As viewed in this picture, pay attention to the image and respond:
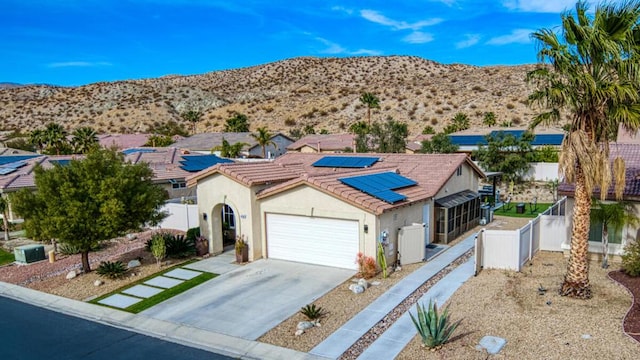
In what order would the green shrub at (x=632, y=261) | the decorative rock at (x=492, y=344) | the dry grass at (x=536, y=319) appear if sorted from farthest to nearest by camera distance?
the green shrub at (x=632, y=261) < the decorative rock at (x=492, y=344) < the dry grass at (x=536, y=319)

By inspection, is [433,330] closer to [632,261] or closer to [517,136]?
[632,261]

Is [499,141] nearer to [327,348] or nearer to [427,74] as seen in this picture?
[327,348]

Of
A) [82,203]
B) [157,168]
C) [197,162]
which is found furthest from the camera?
[197,162]

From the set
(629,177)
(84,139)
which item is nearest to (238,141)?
(84,139)

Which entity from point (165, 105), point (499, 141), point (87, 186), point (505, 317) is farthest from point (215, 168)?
point (165, 105)

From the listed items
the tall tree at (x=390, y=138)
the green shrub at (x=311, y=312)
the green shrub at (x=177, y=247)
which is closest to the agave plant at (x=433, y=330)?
the green shrub at (x=311, y=312)

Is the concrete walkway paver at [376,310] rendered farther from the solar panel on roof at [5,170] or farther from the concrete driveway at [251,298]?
the solar panel on roof at [5,170]

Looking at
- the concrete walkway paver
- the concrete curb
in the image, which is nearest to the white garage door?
the concrete walkway paver
